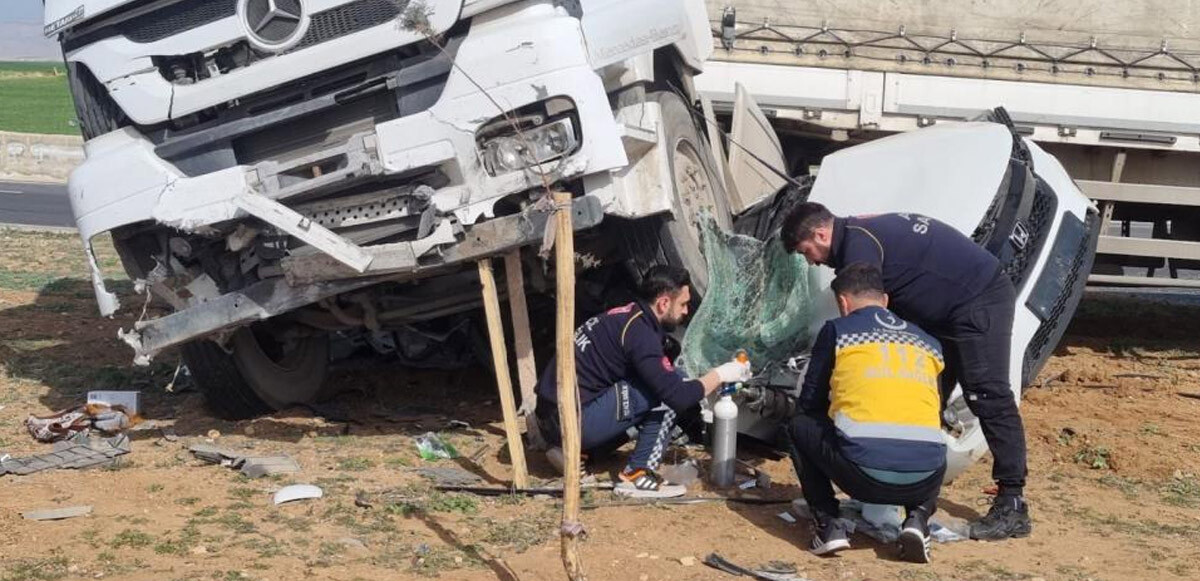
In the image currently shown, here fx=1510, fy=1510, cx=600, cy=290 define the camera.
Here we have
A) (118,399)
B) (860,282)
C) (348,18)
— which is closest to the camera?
(860,282)

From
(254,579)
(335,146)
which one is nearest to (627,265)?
(335,146)

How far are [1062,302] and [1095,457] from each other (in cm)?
69

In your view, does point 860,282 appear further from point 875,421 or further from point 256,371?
point 256,371

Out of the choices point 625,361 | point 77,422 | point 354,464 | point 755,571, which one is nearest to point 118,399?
point 77,422

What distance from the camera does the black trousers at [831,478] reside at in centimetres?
507

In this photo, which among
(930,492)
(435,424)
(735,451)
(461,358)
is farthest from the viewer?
(461,358)

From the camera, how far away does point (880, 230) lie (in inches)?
223

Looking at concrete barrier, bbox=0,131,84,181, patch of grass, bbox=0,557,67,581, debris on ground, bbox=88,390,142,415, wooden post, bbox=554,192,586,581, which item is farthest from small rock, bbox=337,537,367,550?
concrete barrier, bbox=0,131,84,181

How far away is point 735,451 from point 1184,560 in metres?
1.76

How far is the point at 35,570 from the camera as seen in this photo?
15.8 feet

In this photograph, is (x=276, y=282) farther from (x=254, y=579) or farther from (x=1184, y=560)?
(x=1184, y=560)

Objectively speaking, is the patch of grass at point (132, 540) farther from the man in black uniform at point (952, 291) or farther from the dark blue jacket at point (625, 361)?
the man in black uniform at point (952, 291)

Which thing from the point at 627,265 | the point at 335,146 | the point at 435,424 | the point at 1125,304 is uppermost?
the point at 335,146

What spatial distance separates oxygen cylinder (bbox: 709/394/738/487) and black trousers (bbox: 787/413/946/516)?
1.75 feet
